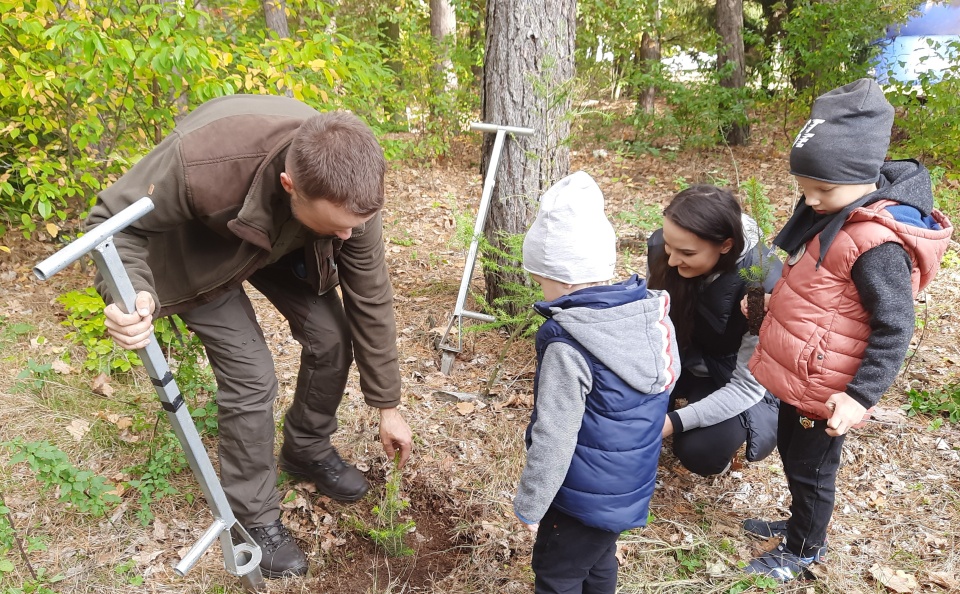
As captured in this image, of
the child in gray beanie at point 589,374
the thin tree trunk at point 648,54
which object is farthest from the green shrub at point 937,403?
the thin tree trunk at point 648,54

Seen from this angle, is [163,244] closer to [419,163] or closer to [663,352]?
[663,352]

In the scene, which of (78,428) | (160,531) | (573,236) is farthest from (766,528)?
(78,428)

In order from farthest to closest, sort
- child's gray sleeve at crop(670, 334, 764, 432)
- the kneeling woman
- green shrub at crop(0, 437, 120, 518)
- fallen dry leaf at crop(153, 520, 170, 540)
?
child's gray sleeve at crop(670, 334, 764, 432) < fallen dry leaf at crop(153, 520, 170, 540) < the kneeling woman < green shrub at crop(0, 437, 120, 518)

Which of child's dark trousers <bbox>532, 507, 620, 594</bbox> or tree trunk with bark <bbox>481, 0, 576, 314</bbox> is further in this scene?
tree trunk with bark <bbox>481, 0, 576, 314</bbox>

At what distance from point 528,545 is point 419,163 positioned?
24.0 feet

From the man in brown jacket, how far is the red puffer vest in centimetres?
155

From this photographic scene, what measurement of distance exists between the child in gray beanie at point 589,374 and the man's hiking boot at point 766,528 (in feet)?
3.73

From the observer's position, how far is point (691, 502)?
302 centimetres

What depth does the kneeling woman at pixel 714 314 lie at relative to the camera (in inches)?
103

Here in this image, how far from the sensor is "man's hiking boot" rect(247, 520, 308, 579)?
255 cm

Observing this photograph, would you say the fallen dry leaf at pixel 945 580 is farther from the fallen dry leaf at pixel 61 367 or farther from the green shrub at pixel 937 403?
the fallen dry leaf at pixel 61 367

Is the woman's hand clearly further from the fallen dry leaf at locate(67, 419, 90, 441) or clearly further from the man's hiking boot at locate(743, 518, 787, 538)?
the fallen dry leaf at locate(67, 419, 90, 441)

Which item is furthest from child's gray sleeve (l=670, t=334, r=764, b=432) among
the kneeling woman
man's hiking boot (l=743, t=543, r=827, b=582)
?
man's hiking boot (l=743, t=543, r=827, b=582)

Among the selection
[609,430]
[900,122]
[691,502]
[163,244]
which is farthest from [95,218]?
[900,122]
